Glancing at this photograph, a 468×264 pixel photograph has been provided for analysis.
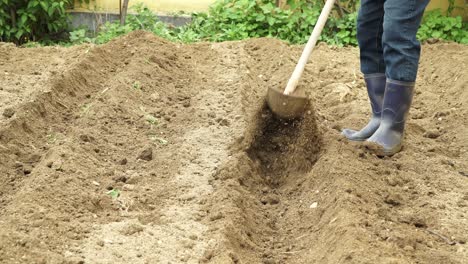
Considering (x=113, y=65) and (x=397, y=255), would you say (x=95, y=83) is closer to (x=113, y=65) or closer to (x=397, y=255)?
(x=113, y=65)

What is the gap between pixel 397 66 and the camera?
472 cm

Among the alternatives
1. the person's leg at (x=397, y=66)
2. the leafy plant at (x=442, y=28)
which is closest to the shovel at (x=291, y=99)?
the person's leg at (x=397, y=66)

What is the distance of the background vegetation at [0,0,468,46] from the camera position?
869cm

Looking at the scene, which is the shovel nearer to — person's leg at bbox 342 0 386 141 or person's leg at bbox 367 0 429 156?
person's leg at bbox 342 0 386 141

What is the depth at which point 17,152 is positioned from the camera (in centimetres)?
485

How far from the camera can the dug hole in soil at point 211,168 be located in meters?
3.71

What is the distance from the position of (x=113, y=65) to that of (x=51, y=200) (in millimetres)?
3122

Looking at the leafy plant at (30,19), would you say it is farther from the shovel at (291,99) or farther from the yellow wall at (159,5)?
the shovel at (291,99)

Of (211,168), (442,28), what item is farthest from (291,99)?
(442,28)

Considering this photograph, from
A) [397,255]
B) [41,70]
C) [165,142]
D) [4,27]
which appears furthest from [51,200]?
[4,27]

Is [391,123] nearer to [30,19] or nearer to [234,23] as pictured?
[234,23]

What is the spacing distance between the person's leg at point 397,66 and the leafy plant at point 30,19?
15.9 ft

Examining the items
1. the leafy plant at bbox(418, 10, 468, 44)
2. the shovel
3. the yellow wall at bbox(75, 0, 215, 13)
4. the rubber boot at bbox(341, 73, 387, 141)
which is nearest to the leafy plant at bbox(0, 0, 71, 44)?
the yellow wall at bbox(75, 0, 215, 13)

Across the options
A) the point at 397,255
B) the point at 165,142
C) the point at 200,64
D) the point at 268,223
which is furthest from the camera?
the point at 200,64
